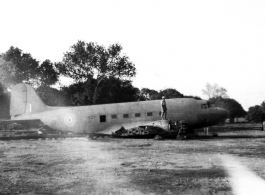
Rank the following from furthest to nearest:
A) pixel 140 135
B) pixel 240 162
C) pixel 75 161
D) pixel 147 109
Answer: pixel 147 109 < pixel 140 135 < pixel 75 161 < pixel 240 162

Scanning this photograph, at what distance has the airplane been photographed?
22.4m

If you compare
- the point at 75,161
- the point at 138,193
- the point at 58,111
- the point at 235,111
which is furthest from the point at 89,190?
the point at 235,111

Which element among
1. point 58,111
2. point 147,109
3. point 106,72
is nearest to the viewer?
point 147,109

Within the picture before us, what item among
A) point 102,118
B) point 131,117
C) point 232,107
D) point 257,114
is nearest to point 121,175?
point 131,117

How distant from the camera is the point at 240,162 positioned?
10.1m

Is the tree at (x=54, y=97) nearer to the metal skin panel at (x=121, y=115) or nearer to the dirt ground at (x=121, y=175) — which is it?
the metal skin panel at (x=121, y=115)

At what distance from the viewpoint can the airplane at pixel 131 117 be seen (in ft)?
73.4

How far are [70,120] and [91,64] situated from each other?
84.3 feet

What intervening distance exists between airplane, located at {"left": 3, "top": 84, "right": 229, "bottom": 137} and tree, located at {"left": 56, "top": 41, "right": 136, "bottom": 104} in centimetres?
2405

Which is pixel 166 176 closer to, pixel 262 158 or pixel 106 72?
pixel 262 158

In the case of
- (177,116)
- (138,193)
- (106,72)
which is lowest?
(138,193)

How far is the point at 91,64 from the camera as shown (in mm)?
49156

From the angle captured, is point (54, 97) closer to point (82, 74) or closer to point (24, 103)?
point (82, 74)

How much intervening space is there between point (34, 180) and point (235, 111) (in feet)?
335
